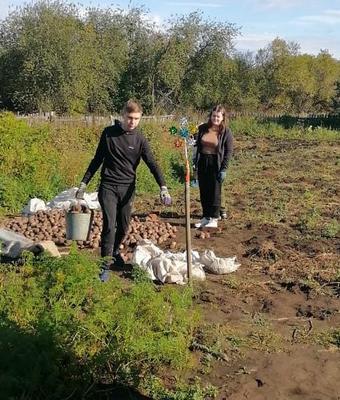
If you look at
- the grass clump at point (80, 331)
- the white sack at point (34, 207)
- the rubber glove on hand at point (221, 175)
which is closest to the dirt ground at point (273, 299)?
the grass clump at point (80, 331)

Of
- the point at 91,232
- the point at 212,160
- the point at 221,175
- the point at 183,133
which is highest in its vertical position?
the point at 183,133

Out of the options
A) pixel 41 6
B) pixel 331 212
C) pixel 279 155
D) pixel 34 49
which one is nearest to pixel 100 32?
pixel 41 6

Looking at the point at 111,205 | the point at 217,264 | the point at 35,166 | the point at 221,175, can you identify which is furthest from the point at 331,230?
the point at 35,166

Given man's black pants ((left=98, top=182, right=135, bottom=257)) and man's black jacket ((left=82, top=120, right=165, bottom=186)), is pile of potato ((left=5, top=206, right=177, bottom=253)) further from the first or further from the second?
man's black jacket ((left=82, top=120, right=165, bottom=186))

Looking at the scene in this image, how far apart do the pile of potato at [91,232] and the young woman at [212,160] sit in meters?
0.59

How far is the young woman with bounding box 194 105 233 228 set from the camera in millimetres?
8500

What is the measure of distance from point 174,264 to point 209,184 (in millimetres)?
2687

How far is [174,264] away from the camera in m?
6.28

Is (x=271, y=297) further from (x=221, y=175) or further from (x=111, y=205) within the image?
(x=221, y=175)

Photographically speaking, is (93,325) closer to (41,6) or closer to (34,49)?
(34,49)

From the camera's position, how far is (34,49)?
31.6 metres

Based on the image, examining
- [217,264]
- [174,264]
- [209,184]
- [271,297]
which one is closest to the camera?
[271,297]

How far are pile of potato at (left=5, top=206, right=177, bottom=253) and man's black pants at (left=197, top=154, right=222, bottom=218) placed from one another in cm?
58

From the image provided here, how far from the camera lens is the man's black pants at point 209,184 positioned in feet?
28.4
